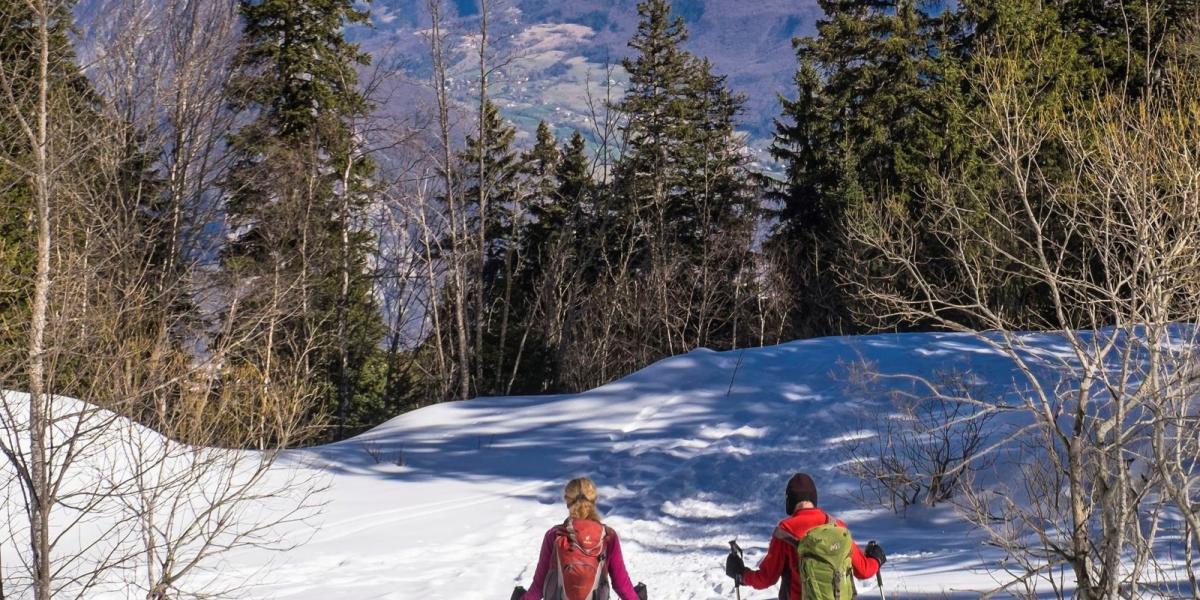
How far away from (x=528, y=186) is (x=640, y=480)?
17.2 m

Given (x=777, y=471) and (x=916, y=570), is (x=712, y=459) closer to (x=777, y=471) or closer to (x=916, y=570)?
(x=777, y=471)

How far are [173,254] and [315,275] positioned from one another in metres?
3.65

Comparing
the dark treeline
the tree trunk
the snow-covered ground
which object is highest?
the dark treeline

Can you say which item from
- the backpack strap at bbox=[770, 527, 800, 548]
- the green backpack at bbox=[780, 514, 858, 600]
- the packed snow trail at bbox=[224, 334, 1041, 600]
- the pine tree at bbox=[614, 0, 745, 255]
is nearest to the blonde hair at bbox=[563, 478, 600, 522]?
the backpack strap at bbox=[770, 527, 800, 548]

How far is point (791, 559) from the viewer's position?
519 centimetres

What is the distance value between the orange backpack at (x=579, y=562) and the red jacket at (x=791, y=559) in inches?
31.3

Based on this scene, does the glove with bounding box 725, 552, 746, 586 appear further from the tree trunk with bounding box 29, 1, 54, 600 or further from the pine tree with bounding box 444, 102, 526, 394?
the pine tree with bounding box 444, 102, 526, 394

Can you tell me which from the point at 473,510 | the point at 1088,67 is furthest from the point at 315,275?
the point at 1088,67

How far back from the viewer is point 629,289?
111 feet

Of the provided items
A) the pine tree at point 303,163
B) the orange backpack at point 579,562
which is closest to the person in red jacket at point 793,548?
the orange backpack at point 579,562

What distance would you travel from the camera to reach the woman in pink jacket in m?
5.30

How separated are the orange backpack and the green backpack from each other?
106cm

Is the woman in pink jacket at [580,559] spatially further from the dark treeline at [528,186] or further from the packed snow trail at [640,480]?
the dark treeline at [528,186]

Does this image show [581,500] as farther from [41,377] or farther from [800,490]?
[41,377]
